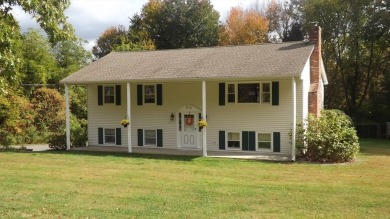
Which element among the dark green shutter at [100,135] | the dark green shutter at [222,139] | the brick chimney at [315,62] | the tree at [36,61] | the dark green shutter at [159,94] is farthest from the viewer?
the tree at [36,61]

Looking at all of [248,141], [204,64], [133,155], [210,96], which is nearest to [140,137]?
[133,155]

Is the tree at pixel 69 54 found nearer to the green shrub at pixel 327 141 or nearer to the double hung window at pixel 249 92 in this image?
the double hung window at pixel 249 92

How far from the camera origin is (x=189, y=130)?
21281 mm

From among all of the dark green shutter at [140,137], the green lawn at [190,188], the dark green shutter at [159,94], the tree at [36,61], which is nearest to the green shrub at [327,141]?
the green lawn at [190,188]

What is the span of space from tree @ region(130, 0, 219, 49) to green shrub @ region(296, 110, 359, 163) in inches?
1029

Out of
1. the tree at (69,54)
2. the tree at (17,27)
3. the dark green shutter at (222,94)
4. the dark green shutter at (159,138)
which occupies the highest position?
the tree at (69,54)

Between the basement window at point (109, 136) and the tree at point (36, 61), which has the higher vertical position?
the tree at point (36, 61)

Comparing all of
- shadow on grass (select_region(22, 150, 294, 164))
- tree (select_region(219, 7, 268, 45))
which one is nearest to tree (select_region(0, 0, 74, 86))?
shadow on grass (select_region(22, 150, 294, 164))

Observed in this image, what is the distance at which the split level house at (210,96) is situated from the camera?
62.3ft

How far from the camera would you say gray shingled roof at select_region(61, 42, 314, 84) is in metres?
18.3

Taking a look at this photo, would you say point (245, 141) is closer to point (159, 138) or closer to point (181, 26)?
point (159, 138)

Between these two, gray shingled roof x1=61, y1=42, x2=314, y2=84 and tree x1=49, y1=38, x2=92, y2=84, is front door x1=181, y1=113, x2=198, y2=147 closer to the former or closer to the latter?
gray shingled roof x1=61, y1=42, x2=314, y2=84

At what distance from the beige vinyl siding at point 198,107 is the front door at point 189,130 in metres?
0.42

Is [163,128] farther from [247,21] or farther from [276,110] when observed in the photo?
[247,21]
